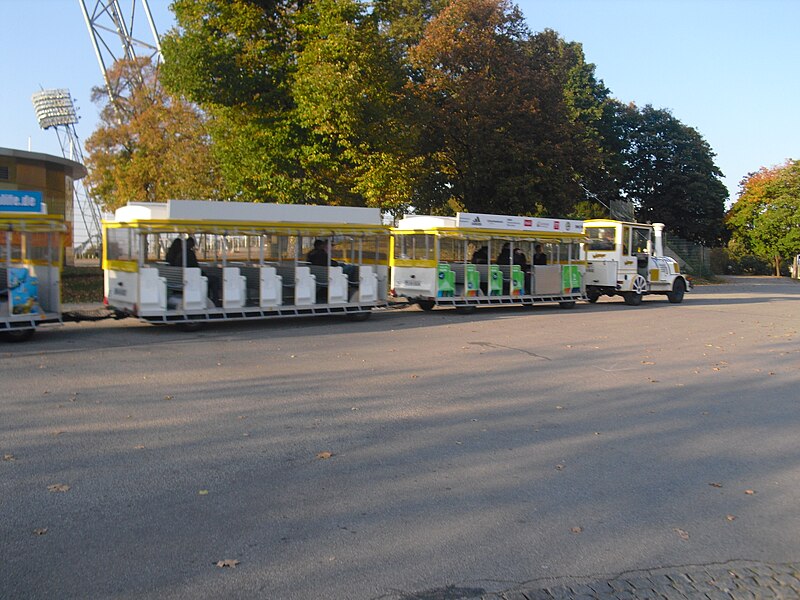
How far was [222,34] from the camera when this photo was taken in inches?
845

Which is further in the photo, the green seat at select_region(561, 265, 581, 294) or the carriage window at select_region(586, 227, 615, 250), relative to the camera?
the carriage window at select_region(586, 227, 615, 250)

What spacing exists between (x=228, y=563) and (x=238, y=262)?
40.5 ft

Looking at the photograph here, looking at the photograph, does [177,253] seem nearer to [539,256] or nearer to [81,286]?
[81,286]

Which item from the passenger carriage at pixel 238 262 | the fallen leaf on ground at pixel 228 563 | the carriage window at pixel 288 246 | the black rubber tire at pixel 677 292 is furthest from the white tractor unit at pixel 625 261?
the fallen leaf on ground at pixel 228 563

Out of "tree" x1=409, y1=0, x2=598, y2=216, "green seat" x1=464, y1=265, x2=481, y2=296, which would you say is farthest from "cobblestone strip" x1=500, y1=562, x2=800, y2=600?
"tree" x1=409, y1=0, x2=598, y2=216

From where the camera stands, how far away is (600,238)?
25.5 meters

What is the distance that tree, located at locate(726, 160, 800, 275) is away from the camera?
5525cm

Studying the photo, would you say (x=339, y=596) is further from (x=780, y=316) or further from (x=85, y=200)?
(x=85, y=200)

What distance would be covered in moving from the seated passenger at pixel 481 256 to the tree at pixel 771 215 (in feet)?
140

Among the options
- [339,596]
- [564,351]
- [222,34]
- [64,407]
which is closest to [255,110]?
[222,34]

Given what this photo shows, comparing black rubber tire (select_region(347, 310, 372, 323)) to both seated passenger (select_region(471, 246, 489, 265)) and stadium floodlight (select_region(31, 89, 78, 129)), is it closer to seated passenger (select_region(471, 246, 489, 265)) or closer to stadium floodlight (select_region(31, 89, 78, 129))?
seated passenger (select_region(471, 246, 489, 265))

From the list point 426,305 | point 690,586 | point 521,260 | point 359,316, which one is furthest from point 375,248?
point 690,586

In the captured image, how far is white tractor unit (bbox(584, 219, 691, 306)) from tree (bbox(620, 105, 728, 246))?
2195 cm

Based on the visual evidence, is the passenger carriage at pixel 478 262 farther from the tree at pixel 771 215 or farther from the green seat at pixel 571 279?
the tree at pixel 771 215
